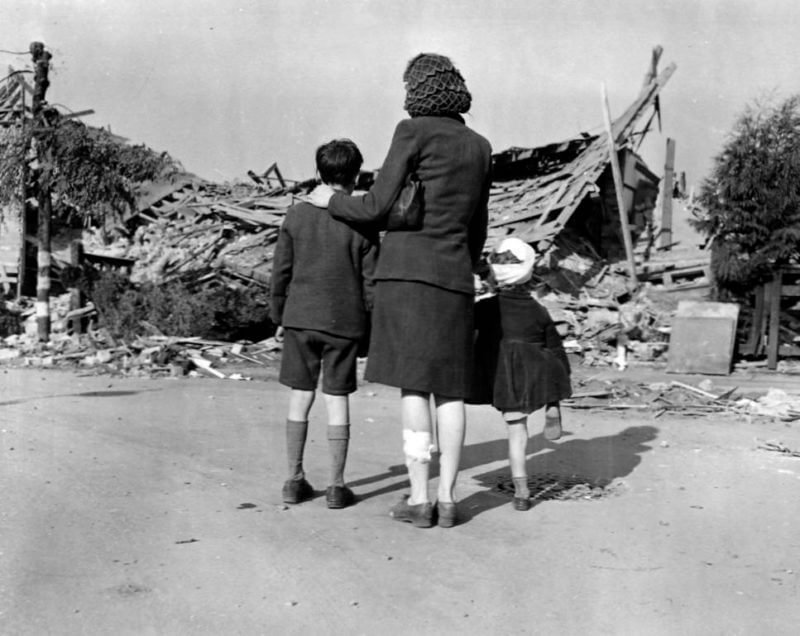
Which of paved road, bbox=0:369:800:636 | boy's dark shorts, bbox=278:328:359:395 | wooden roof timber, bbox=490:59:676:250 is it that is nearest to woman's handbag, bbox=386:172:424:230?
boy's dark shorts, bbox=278:328:359:395

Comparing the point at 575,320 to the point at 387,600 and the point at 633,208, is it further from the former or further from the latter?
the point at 387,600

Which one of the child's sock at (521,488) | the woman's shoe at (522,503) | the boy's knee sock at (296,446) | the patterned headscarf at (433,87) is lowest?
the woman's shoe at (522,503)

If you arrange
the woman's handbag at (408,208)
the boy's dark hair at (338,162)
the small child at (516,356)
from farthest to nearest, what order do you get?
the small child at (516,356), the boy's dark hair at (338,162), the woman's handbag at (408,208)

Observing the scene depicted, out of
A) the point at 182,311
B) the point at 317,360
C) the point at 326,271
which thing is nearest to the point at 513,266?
the point at 326,271

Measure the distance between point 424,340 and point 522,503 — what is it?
3.64 ft

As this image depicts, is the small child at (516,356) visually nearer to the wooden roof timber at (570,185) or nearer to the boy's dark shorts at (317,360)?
the boy's dark shorts at (317,360)

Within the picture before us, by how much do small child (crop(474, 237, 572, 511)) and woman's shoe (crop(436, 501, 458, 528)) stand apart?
568 millimetres

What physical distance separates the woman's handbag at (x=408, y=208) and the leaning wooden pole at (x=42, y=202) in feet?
46.9

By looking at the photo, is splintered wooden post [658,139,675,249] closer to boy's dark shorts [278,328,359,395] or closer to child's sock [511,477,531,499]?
child's sock [511,477,531,499]

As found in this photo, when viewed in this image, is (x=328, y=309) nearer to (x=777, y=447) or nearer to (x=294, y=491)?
(x=294, y=491)

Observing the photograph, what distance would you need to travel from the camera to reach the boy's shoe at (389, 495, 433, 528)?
160 inches

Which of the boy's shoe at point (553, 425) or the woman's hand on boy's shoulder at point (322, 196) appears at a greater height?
the woman's hand on boy's shoulder at point (322, 196)

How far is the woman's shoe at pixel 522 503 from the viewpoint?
4480mm

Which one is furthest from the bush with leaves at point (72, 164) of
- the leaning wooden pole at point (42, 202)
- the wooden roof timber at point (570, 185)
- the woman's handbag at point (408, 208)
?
the woman's handbag at point (408, 208)
